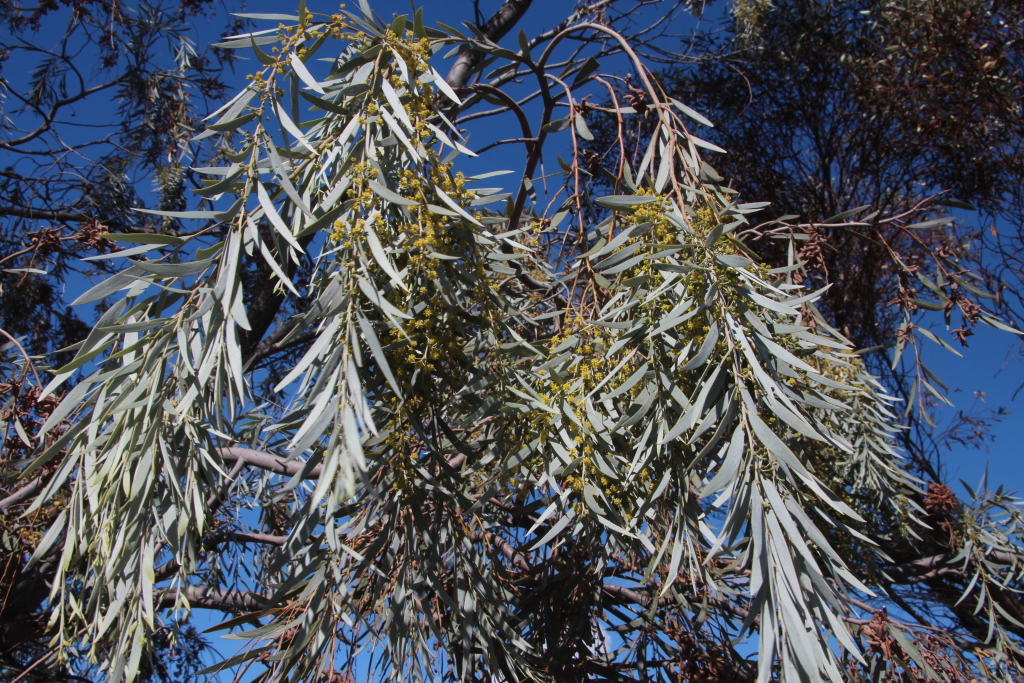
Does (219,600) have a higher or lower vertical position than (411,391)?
lower

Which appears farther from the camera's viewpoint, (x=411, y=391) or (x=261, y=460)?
(x=261, y=460)

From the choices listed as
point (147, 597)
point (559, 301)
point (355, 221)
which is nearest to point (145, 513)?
point (147, 597)

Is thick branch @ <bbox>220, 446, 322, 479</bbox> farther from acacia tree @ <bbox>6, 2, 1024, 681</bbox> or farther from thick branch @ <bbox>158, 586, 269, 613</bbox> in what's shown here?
thick branch @ <bbox>158, 586, 269, 613</bbox>

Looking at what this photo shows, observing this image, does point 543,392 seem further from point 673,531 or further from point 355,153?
point 355,153

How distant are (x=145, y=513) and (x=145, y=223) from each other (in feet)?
7.90

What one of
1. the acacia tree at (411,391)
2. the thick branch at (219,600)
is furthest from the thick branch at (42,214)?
the acacia tree at (411,391)

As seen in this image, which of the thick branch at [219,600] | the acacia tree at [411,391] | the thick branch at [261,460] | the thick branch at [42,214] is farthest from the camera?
the thick branch at [42,214]

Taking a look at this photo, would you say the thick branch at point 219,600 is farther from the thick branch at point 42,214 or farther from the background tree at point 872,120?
the background tree at point 872,120

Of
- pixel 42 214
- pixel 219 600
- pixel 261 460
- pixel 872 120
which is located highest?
pixel 872 120

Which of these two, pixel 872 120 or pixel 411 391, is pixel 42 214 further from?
pixel 872 120

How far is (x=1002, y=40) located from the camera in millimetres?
2688

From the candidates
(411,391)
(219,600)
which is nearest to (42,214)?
(219,600)

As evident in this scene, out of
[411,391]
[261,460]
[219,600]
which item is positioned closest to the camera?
[411,391]

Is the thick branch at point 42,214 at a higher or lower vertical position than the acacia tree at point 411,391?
higher
